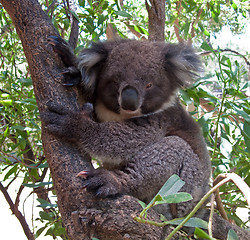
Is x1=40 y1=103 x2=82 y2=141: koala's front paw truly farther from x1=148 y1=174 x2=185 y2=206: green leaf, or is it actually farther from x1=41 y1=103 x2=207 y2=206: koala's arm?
x1=148 y1=174 x2=185 y2=206: green leaf

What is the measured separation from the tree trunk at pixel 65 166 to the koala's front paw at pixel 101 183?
0.04 metres

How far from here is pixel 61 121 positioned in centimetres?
140

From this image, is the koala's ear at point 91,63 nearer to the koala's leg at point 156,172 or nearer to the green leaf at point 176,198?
the koala's leg at point 156,172

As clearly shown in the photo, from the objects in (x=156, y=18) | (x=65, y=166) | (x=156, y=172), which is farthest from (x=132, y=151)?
(x=156, y=18)

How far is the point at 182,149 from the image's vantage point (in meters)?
1.86

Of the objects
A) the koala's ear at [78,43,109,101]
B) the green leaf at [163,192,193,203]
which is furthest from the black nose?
the green leaf at [163,192,193,203]

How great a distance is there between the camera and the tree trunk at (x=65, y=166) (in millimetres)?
1130

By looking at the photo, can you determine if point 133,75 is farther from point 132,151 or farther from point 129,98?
point 132,151

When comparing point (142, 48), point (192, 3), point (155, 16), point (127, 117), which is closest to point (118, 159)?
point (127, 117)

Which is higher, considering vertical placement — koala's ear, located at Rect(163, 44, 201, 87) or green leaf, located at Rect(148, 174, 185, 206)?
koala's ear, located at Rect(163, 44, 201, 87)

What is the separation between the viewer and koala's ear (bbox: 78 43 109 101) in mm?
1679

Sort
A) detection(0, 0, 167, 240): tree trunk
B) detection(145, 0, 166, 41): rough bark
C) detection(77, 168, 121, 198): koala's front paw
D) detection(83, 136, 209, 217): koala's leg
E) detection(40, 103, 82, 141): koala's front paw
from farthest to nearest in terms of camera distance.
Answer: detection(145, 0, 166, 41): rough bark, detection(83, 136, 209, 217): koala's leg, detection(40, 103, 82, 141): koala's front paw, detection(77, 168, 121, 198): koala's front paw, detection(0, 0, 167, 240): tree trunk

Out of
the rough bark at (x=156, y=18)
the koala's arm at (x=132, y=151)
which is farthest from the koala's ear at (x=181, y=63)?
the rough bark at (x=156, y=18)

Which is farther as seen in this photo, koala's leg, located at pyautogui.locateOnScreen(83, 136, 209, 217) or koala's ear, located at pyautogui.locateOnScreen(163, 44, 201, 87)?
koala's ear, located at pyautogui.locateOnScreen(163, 44, 201, 87)
